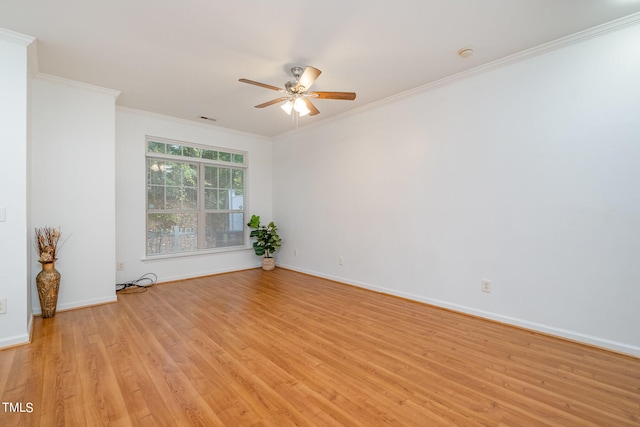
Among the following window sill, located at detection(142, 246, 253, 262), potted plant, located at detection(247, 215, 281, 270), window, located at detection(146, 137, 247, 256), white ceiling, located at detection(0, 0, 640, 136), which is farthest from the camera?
potted plant, located at detection(247, 215, 281, 270)

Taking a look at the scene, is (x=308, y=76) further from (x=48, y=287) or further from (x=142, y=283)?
(x=142, y=283)

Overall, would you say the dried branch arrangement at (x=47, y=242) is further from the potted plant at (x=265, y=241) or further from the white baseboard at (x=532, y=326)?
the white baseboard at (x=532, y=326)

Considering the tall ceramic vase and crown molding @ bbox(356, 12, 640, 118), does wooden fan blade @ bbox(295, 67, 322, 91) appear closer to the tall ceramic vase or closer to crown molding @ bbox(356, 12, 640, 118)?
crown molding @ bbox(356, 12, 640, 118)

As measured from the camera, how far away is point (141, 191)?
445 centimetres

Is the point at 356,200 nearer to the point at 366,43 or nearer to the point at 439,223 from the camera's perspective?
the point at 439,223

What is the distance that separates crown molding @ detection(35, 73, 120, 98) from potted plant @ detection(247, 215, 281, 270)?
2954 mm

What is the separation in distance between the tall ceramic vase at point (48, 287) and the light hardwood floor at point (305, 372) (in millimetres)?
128

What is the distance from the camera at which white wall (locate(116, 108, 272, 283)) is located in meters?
4.29

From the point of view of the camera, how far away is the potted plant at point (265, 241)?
565 centimetres

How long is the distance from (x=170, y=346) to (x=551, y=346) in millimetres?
3402

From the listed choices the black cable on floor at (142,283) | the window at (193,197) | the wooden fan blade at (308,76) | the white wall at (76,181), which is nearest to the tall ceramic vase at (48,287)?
the white wall at (76,181)

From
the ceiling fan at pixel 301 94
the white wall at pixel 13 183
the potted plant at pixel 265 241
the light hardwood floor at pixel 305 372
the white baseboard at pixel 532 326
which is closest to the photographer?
the light hardwood floor at pixel 305 372

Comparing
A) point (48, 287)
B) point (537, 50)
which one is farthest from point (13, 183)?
point (537, 50)

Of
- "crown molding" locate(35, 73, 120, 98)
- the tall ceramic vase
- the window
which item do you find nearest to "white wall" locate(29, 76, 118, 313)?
"crown molding" locate(35, 73, 120, 98)
